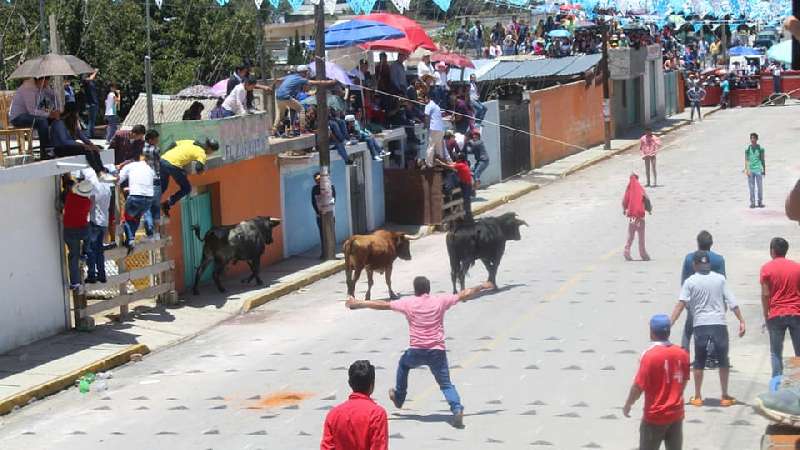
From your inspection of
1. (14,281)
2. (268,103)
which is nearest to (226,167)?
(268,103)

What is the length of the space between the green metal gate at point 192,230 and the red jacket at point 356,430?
15.2 m

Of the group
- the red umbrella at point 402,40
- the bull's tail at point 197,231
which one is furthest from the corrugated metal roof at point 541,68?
the bull's tail at point 197,231

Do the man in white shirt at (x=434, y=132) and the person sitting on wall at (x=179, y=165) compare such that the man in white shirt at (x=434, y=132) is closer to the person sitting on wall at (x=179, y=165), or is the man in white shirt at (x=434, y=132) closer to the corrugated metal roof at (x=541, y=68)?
the person sitting on wall at (x=179, y=165)

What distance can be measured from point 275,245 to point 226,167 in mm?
2590

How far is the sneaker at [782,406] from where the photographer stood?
9094mm

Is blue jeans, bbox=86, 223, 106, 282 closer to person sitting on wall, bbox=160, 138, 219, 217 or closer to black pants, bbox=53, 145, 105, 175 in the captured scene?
black pants, bbox=53, 145, 105, 175

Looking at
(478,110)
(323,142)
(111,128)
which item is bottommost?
(323,142)

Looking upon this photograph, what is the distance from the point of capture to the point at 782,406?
9164 mm

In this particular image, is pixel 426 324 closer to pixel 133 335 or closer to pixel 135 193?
pixel 133 335

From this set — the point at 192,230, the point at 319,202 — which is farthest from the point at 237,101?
the point at 192,230

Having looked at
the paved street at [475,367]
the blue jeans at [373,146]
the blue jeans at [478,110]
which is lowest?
the paved street at [475,367]

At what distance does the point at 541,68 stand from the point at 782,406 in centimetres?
3861

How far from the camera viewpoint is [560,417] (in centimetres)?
1447

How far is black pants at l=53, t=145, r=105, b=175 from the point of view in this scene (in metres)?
19.8
